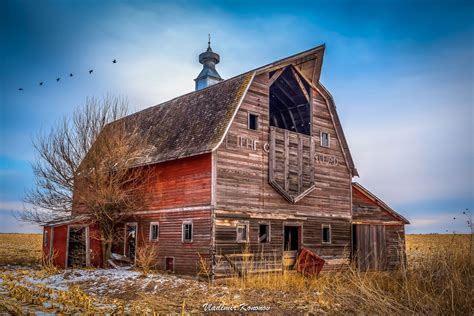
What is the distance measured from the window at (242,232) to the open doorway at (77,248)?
8496mm

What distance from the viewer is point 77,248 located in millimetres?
23797

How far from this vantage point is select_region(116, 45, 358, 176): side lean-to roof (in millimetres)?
18984

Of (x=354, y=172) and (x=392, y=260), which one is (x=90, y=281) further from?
(x=392, y=260)

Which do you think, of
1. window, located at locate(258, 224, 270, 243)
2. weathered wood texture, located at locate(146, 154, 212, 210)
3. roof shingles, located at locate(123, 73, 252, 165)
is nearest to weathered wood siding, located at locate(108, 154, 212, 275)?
weathered wood texture, located at locate(146, 154, 212, 210)

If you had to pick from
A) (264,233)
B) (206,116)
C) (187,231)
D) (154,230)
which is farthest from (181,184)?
(264,233)

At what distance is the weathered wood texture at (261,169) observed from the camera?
18609mm

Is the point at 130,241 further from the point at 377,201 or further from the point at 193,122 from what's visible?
the point at 377,201

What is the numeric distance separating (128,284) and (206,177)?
4962 millimetres

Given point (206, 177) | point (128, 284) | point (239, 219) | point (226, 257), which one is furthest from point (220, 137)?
point (128, 284)

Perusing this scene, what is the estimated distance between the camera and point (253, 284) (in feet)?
53.7

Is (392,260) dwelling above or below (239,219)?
below

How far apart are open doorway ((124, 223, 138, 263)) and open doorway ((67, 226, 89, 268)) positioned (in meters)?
2.04

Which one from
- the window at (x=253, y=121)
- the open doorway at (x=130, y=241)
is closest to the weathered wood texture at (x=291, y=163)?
the window at (x=253, y=121)

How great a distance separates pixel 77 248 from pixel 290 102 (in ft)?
43.1
